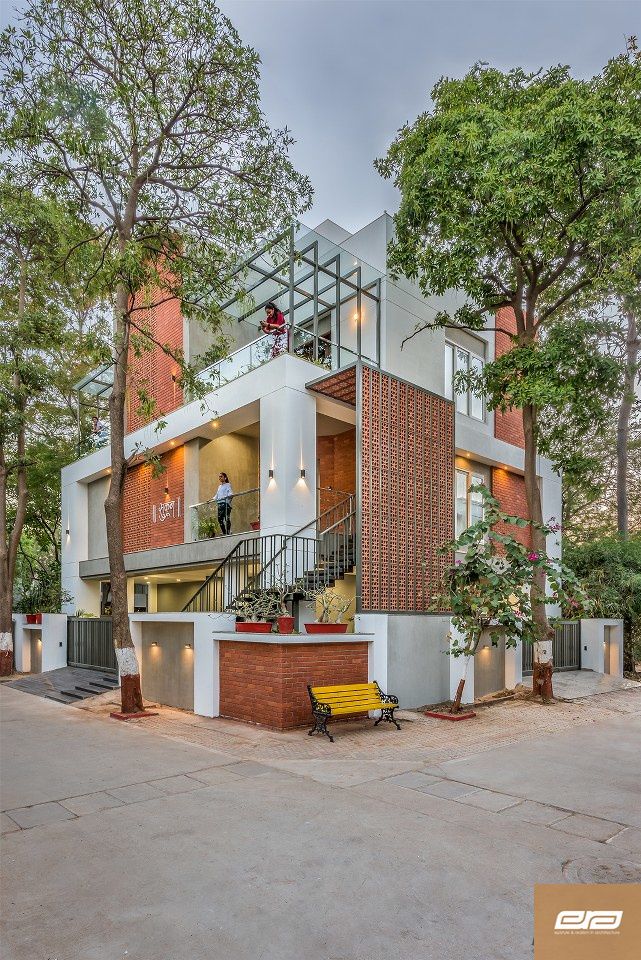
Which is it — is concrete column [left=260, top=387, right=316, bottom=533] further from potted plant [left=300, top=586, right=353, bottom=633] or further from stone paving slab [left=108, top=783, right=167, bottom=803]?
stone paving slab [left=108, top=783, right=167, bottom=803]

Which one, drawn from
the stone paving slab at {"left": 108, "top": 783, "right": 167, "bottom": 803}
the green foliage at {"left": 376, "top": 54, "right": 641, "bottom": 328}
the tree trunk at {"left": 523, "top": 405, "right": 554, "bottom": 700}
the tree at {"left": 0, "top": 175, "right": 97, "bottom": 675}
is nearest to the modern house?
the tree trunk at {"left": 523, "top": 405, "right": 554, "bottom": 700}

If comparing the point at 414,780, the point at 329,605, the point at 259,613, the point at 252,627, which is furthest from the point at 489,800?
the point at 259,613

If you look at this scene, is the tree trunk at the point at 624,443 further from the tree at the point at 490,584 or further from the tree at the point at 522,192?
the tree at the point at 490,584

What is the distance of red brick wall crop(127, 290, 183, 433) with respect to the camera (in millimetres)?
→ 18094

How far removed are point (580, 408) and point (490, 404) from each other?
1.89m

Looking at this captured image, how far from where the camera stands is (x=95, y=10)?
11219 millimetres

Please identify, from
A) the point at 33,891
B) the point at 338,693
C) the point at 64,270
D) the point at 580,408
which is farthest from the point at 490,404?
the point at 33,891

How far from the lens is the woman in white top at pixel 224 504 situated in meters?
14.9

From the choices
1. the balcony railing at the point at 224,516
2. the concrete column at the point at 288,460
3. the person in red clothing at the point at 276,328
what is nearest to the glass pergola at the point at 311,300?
the person in red clothing at the point at 276,328

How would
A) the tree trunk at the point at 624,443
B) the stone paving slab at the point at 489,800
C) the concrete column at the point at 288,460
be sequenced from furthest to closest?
the tree trunk at the point at 624,443, the concrete column at the point at 288,460, the stone paving slab at the point at 489,800

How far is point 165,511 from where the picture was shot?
17.6m

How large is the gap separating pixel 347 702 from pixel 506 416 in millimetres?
12695

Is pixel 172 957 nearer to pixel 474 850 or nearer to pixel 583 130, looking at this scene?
pixel 474 850

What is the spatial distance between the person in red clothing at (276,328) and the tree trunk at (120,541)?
3.15 metres
